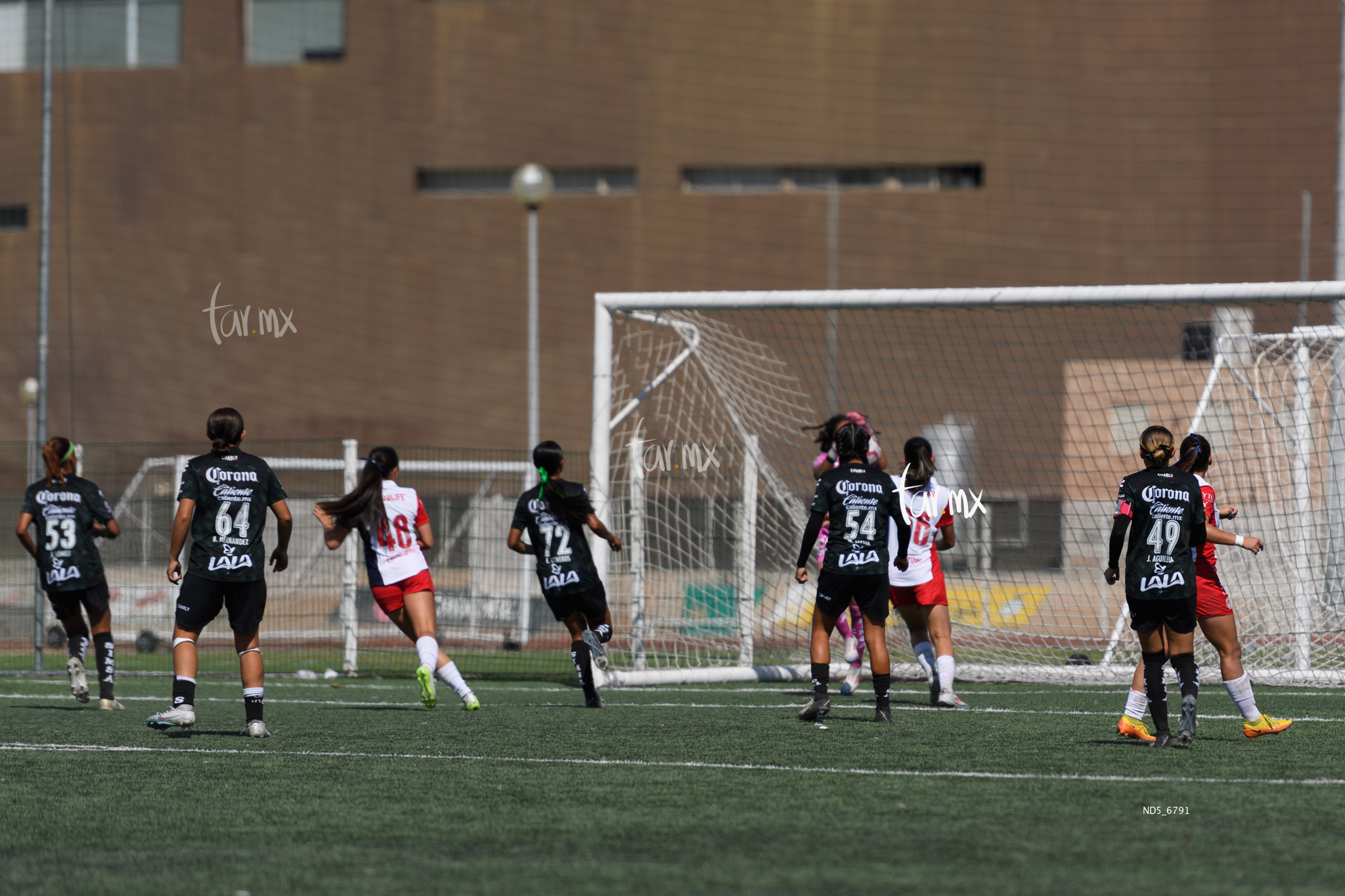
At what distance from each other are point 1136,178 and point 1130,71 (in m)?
2.39

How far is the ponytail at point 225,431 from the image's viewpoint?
26.7ft

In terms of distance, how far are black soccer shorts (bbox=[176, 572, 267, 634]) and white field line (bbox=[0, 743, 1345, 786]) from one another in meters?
0.70

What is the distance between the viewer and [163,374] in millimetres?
35844

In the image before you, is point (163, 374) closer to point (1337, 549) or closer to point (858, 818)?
point (1337, 549)

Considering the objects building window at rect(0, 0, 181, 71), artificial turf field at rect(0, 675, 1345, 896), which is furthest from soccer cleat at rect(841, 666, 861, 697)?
building window at rect(0, 0, 181, 71)

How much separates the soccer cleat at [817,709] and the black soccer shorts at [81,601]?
514cm

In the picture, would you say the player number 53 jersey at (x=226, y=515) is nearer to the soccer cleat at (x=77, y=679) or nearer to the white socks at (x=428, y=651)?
the white socks at (x=428, y=651)

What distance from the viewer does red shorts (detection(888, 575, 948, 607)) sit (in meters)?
10.3

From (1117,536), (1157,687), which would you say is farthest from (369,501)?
(1157,687)

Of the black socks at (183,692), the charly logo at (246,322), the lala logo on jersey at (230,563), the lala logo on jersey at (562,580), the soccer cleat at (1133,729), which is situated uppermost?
the charly logo at (246,322)

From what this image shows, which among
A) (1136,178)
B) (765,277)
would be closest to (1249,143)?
(1136,178)

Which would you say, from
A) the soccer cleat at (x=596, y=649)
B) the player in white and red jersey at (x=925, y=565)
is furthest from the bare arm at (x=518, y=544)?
the player in white and red jersey at (x=925, y=565)

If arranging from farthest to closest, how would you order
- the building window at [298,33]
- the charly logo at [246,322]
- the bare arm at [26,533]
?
the building window at [298,33]
the charly logo at [246,322]
the bare arm at [26,533]

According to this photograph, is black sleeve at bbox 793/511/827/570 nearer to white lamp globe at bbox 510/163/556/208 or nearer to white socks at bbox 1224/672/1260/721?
white socks at bbox 1224/672/1260/721
